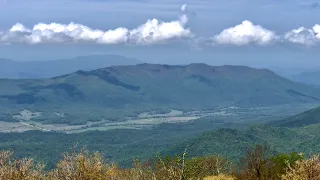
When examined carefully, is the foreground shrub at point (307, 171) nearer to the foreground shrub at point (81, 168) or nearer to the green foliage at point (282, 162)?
the foreground shrub at point (81, 168)

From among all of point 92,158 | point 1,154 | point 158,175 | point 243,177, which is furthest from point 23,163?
point 243,177

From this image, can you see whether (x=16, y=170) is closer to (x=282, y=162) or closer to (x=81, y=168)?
(x=81, y=168)

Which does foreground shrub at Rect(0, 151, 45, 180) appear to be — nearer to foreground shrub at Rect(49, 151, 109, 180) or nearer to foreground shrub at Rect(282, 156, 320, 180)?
foreground shrub at Rect(49, 151, 109, 180)

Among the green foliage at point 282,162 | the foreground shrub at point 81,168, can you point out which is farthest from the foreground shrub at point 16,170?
the green foliage at point 282,162

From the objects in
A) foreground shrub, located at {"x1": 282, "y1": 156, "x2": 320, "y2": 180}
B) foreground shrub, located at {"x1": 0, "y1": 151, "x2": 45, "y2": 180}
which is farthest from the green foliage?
foreground shrub, located at {"x1": 0, "y1": 151, "x2": 45, "y2": 180}

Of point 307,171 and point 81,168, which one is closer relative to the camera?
point 81,168

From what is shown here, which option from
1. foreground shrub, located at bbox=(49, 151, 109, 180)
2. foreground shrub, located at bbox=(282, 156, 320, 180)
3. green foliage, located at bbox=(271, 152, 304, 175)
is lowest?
green foliage, located at bbox=(271, 152, 304, 175)

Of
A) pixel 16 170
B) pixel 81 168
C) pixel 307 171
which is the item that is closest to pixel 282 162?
pixel 307 171

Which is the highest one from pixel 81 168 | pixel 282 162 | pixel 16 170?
pixel 16 170

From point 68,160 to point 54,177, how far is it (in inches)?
129

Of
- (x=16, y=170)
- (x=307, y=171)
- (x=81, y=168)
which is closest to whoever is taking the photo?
(x=16, y=170)

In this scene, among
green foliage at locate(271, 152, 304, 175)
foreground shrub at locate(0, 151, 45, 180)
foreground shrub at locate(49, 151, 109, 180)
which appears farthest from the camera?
green foliage at locate(271, 152, 304, 175)

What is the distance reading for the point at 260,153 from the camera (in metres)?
110

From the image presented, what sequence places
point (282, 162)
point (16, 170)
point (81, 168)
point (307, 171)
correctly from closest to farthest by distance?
point (16, 170), point (81, 168), point (307, 171), point (282, 162)
